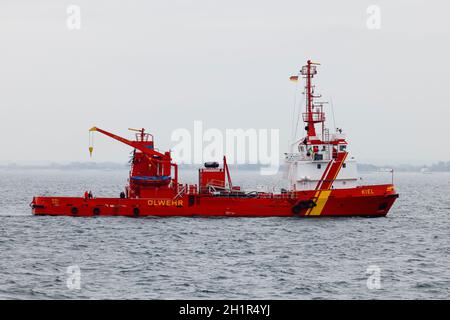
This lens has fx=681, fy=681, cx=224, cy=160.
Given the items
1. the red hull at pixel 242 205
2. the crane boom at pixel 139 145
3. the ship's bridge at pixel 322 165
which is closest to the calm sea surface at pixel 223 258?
the red hull at pixel 242 205

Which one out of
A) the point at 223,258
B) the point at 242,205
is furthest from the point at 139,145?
the point at 223,258

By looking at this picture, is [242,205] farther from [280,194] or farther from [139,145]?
[139,145]

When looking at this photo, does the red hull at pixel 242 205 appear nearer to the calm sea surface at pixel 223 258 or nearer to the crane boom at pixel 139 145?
the calm sea surface at pixel 223 258

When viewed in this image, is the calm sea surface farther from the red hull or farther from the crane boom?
the crane boom

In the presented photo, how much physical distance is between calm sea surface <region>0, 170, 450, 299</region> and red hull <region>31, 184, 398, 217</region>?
2.06ft

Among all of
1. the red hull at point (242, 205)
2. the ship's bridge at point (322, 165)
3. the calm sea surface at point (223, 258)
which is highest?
the ship's bridge at point (322, 165)

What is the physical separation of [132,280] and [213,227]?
56.7ft

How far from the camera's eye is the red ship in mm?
46562

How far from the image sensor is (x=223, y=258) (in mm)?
32500

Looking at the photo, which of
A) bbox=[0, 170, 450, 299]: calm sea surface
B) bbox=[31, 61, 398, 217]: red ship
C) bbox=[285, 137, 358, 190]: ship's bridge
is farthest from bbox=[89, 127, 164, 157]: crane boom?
bbox=[285, 137, 358, 190]: ship's bridge

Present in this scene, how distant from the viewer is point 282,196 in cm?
4703

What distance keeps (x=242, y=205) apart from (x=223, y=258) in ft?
48.1

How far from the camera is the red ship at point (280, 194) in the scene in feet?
153
